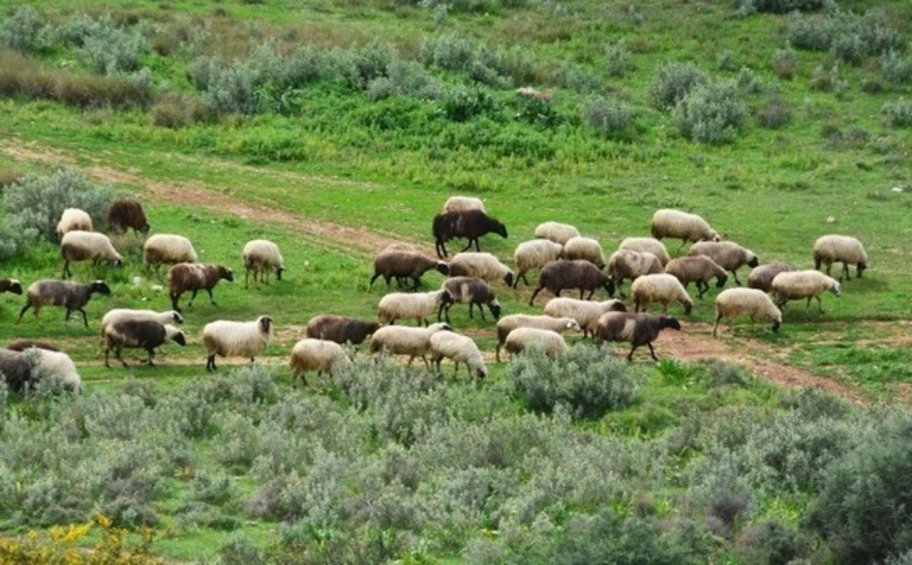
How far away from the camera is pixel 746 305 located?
25.7m

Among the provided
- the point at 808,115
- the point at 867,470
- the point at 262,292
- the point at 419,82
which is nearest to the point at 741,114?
the point at 808,115

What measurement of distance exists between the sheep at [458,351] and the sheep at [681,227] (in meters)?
7.66

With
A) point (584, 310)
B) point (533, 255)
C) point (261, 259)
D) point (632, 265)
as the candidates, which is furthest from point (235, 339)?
point (632, 265)

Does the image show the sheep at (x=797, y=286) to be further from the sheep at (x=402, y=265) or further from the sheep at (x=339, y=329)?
the sheep at (x=339, y=329)

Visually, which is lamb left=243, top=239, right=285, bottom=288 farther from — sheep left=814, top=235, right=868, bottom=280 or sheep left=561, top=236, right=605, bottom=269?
sheep left=814, top=235, right=868, bottom=280

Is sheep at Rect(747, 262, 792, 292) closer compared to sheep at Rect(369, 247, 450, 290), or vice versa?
sheep at Rect(369, 247, 450, 290)

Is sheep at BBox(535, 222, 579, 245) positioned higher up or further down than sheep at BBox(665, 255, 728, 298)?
higher up

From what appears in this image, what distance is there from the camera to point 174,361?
23500mm

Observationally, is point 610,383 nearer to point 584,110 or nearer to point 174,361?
point 174,361

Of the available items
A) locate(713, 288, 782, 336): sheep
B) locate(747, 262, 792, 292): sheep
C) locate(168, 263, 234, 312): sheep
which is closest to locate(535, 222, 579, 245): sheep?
locate(747, 262, 792, 292): sheep

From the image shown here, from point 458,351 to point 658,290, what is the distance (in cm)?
458

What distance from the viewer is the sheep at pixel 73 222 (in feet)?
89.4

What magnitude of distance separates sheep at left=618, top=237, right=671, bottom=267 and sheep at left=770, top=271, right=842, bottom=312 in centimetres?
207

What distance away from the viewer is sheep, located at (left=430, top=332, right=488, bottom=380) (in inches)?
899
